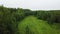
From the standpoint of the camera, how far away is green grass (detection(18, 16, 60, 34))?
879 centimetres

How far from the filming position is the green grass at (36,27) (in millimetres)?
8789

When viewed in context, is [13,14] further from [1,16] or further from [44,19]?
[44,19]

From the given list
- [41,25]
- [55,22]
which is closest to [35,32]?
[41,25]

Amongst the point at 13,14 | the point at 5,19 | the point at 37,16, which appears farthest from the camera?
the point at 37,16

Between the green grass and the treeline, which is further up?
the treeline

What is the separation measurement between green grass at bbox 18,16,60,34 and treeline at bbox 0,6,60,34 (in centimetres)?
23

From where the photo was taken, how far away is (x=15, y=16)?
30.0 feet

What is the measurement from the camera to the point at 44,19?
9398mm

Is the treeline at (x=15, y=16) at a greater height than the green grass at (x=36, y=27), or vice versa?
the treeline at (x=15, y=16)

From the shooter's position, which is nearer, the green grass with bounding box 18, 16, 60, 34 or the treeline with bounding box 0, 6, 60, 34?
the treeline with bounding box 0, 6, 60, 34

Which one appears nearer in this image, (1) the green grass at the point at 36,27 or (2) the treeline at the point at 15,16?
(2) the treeline at the point at 15,16

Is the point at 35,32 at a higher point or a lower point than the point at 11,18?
lower

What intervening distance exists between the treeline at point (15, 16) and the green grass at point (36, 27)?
226 millimetres

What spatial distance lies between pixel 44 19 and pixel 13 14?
1598 millimetres
